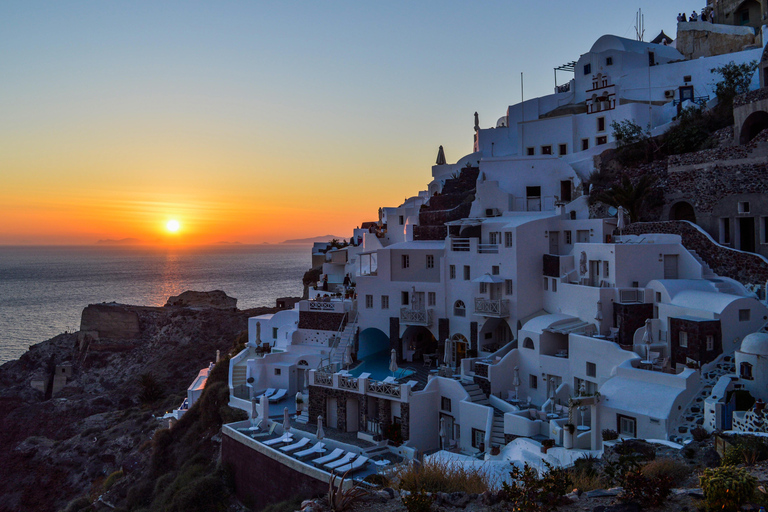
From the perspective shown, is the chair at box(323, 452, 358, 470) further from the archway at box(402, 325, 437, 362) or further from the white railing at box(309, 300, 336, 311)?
the white railing at box(309, 300, 336, 311)

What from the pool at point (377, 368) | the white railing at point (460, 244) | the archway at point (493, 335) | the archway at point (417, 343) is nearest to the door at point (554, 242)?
the white railing at point (460, 244)

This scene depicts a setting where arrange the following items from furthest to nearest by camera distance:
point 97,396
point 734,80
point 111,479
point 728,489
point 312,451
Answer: point 97,396
point 111,479
point 734,80
point 312,451
point 728,489

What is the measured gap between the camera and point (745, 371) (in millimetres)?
18672

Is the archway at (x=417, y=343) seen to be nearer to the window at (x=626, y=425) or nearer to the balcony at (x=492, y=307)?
the balcony at (x=492, y=307)

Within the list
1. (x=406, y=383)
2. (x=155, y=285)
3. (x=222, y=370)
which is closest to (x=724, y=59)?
(x=406, y=383)

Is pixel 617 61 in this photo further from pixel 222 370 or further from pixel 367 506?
pixel 367 506

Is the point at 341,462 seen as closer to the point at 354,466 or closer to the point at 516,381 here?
the point at 354,466

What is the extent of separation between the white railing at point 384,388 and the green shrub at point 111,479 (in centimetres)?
1871

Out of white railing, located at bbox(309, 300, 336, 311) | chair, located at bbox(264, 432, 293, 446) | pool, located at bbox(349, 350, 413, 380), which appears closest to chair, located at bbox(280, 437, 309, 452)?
chair, located at bbox(264, 432, 293, 446)

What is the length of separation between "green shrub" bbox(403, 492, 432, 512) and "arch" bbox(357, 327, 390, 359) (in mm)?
22683

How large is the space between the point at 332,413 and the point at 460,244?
1046 cm

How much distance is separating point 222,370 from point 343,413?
1371 centimetres

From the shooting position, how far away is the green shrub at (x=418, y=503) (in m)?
11.0

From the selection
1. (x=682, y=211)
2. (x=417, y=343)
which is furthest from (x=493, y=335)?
(x=682, y=211)
